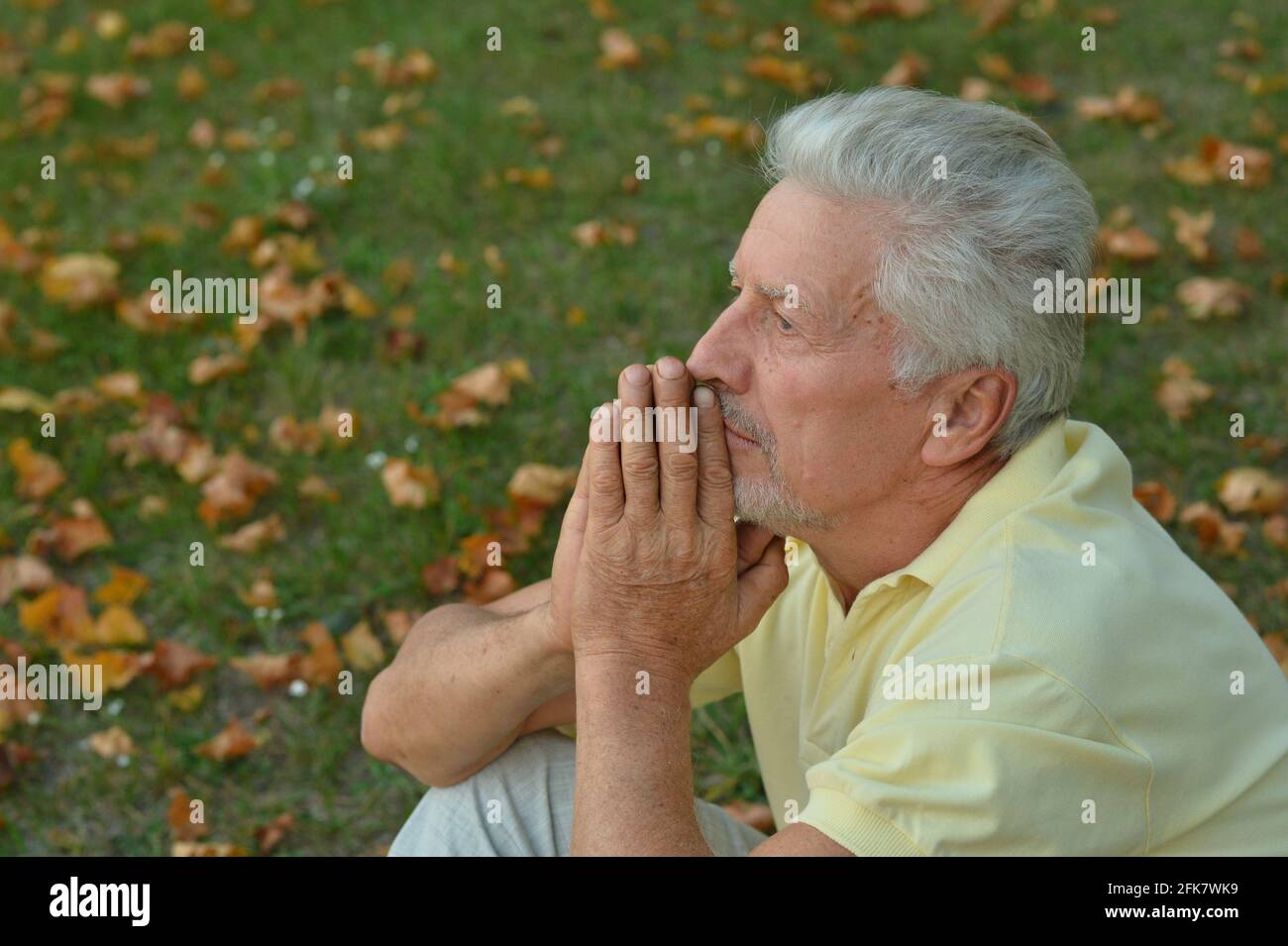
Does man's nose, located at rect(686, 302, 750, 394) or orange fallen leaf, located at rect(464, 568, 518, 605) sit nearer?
man's nose, located at rect(686, 302, 750, 394)

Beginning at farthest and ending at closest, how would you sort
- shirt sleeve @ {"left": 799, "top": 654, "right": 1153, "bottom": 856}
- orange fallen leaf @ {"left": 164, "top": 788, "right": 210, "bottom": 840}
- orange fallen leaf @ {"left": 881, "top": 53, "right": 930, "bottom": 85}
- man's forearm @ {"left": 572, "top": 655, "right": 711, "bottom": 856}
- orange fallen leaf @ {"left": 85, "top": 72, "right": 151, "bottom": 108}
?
orange fallen leaf @ {"left": 85, "top": 72, "right": 151, "bottom": 108} < orange fallen leaf @ {"left": 881, "top": 53, "right": 930, "bottom": 85} < orange fallen leaf @ {"left": 164, "top": 788, "right": 210, "bottom": 840} < man's forearm @ {"left": 572, "top": 655, "right": 711, "bottom": 856} < shirt sleeve @ {"left": 799, "top": 654, "right": 1153, "bottom": 856}

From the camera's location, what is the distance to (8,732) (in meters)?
3.54

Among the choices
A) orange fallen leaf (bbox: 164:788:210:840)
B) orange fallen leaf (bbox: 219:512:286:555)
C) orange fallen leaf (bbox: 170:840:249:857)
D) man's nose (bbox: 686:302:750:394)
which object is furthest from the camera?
orange fallen leaf (bbox: 219:512:286:555)

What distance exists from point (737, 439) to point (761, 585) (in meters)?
0.25

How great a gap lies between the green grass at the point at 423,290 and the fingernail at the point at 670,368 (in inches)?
58.5

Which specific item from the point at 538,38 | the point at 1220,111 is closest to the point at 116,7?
the point at 538,38

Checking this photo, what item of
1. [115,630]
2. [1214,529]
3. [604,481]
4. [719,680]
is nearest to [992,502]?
[604,481]

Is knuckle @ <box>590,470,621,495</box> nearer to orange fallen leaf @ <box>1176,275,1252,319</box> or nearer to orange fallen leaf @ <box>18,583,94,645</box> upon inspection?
orange fallen leaf @ <box>18,583,94,645</box>

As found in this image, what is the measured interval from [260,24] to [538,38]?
1.35m

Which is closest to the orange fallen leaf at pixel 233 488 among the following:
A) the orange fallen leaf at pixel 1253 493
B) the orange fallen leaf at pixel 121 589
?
the orange fallen leaf at pixel 121 589

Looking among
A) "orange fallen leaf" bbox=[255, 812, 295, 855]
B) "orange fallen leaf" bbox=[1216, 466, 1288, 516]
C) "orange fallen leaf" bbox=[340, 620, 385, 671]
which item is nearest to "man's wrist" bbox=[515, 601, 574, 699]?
"orange fallen leaf" bbox=[255, 812, 295, 855]

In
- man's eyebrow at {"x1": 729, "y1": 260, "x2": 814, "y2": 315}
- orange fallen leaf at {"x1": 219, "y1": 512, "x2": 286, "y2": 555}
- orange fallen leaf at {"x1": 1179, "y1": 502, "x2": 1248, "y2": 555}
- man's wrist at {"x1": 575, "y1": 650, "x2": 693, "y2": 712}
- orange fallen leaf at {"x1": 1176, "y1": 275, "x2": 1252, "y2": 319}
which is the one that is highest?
orange fallen leaf at {"x1": 1176, "y1": 275, "x2": 1252, "y2": 319}

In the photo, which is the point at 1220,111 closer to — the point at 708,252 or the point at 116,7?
the point at 708,252

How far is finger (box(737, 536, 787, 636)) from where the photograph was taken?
92.3 inches
